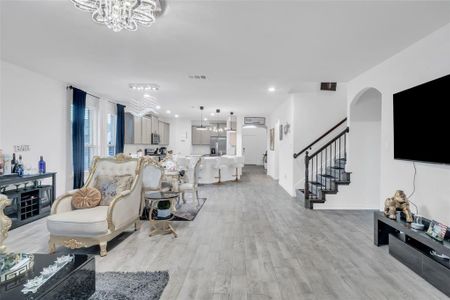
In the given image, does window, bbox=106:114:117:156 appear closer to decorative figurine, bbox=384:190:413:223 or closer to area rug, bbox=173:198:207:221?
area rug, bbox=173:198:207:221

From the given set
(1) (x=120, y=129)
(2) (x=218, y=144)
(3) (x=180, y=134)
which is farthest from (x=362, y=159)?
(3) (x=180, y=134)

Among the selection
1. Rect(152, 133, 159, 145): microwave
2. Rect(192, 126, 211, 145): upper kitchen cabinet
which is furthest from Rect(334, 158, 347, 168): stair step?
Rect(192, 126, 211, 145): upper kitchen cabinet

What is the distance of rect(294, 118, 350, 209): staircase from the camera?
5.11 metres

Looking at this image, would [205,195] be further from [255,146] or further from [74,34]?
[255,146]

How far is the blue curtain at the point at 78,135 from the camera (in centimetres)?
567

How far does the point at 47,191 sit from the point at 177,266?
11.4 feet

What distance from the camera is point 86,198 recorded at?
328cm

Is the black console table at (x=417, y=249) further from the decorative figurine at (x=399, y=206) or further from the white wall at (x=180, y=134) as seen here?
the white wall at (x=180, y=134)

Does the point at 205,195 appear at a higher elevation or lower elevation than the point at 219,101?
lower

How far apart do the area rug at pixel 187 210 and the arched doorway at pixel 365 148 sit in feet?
11.0

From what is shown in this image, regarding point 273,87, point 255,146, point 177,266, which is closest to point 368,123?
point 273,87

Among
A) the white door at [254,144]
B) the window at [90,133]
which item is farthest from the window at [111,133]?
the white door at [254,144]

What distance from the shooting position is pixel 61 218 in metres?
2.84

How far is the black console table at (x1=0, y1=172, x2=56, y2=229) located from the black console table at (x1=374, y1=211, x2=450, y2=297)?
17.9 feet
